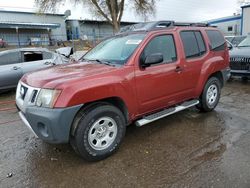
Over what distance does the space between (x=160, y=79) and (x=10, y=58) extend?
5.70 m

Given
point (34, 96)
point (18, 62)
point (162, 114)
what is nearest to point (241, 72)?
point (162, 114)

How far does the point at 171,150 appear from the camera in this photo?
12.4 feet

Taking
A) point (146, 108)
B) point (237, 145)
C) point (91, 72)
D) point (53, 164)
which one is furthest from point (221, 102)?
point (53, 164)

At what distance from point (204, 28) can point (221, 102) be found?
6.90 ft

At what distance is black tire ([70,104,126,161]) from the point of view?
3.24m

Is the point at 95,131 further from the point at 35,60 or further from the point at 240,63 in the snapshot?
the point at 240,63

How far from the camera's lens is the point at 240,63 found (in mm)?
8258

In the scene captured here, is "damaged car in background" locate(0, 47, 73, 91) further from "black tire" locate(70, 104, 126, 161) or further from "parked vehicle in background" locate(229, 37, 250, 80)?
"parked vehicle in background" locate(229, 37, 250, 80)

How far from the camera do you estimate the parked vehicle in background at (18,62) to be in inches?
296

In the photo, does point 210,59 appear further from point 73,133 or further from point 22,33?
point 22,33

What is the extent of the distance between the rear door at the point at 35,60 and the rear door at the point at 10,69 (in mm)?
182

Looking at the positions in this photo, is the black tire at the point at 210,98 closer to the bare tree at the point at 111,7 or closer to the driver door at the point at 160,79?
the driver door at the point at 160,79

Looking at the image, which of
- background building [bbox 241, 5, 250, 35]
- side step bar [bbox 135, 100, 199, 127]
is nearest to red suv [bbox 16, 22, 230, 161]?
side step bar [bbox 135, 100, 199, 127]

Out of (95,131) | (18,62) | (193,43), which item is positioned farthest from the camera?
(18,62)
